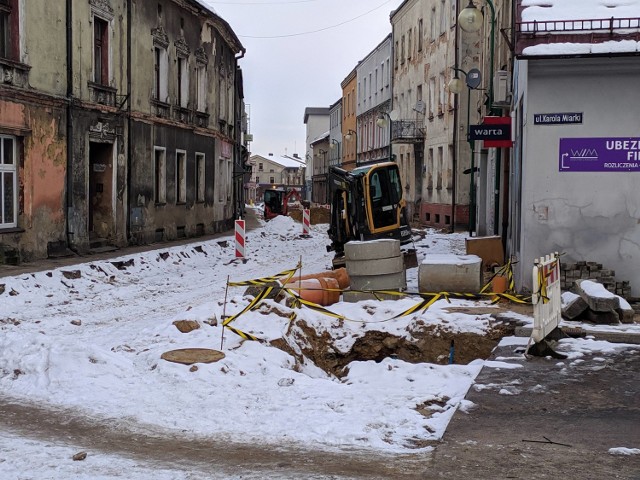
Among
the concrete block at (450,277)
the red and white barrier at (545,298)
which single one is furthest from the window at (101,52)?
the red and white barrier at (545,298)

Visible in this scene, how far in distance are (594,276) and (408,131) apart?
29370mm

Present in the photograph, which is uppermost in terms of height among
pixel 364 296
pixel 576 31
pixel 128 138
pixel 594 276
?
pixel 576 31

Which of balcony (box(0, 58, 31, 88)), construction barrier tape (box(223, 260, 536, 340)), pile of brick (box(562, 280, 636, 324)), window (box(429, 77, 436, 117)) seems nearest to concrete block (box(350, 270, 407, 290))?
construction barrier tape (box(223, 260, 536, 340))

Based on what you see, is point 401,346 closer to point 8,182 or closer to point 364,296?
point 364,296

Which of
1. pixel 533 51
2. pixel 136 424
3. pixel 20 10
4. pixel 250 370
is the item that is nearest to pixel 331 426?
pixel 136 424

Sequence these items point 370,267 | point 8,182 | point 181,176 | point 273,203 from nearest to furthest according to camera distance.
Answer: point 370,267
point 8,182
point 181,176
point 273,203

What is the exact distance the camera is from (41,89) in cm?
1806

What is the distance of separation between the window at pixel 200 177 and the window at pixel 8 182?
1250 centimetres

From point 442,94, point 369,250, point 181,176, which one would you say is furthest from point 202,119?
point 369,250

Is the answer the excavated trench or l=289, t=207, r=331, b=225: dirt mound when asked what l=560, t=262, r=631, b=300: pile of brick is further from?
l=289, t=207, r=331, b=225: dirt mound

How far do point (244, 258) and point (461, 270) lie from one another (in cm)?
949

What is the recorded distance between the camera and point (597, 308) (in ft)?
34.1

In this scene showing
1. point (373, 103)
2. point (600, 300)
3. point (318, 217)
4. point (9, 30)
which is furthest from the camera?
point (373, 103)

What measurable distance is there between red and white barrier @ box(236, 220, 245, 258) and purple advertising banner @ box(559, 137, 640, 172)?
9.39m
